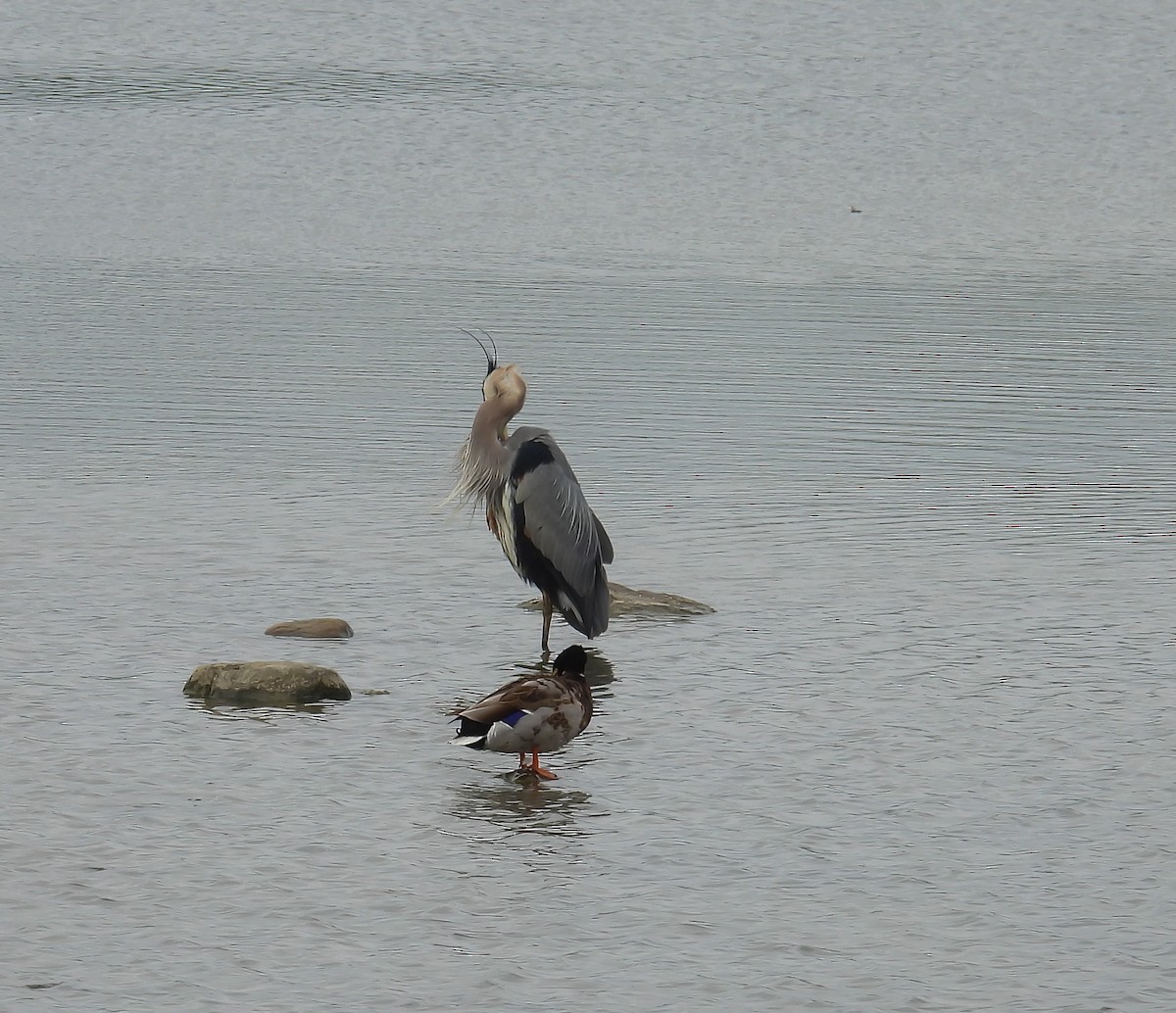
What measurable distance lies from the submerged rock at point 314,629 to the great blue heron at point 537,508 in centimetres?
113

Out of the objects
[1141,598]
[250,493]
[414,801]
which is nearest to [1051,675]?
[1141,598]

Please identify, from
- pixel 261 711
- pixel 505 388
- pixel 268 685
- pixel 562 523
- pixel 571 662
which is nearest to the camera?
pixel 571 662

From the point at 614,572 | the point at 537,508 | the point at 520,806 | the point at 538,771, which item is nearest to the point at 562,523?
the point at 537,508

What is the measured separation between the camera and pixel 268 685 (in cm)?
1005

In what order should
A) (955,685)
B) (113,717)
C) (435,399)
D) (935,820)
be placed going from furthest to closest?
(435,399) < (955,685) < (113,717) < (935,820)

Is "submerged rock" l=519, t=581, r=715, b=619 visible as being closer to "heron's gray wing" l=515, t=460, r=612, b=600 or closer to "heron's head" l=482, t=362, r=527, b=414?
"heron's gray wing" l=515, t=460, r=612, b=600

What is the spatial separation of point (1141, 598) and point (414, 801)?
544 cm

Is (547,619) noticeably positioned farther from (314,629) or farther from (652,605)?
(314,629)

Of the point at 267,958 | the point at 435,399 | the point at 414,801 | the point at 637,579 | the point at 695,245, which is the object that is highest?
the point at 695,245

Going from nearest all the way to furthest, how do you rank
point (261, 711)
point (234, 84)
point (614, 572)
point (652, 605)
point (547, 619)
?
point (261, 711), point (547, 619), point (652, 605), point (614, 572), point (234, 84)

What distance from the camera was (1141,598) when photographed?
12305 mm

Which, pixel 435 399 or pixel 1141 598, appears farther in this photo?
pixel 435 399

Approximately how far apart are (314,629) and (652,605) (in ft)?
6.54

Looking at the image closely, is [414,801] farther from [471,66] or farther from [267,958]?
[471,66]
